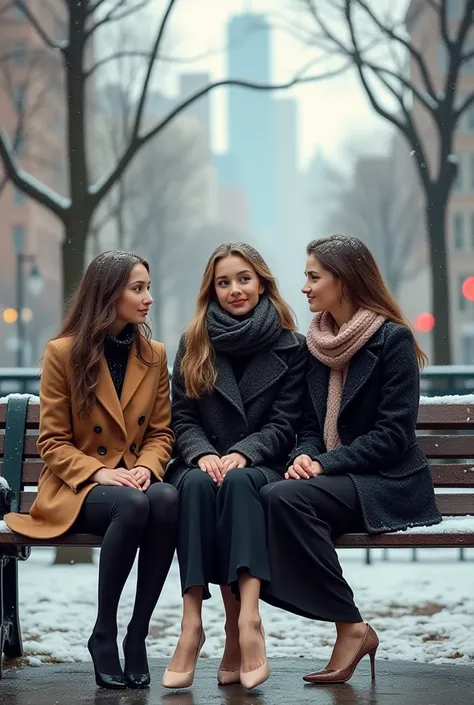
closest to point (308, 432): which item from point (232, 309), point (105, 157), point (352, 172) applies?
point (232, 309)

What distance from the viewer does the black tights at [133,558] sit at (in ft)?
15.3

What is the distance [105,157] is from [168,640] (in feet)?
41.5

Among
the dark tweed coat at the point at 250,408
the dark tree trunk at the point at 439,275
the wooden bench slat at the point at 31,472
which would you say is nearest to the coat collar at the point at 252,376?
the dark tweed coat at the point at 250,408

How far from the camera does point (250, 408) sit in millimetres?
5184

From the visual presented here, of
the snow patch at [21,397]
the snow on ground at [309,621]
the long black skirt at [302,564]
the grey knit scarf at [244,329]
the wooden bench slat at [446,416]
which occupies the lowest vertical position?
the snow on ground at [309,621]

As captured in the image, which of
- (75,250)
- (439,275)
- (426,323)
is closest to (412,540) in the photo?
(75,250)

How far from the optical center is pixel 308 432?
17.1ft

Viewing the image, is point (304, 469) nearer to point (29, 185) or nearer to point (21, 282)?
point (29, 185)

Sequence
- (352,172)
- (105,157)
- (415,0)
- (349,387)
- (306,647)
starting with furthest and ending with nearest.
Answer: (352,172)
(105,157)
(415,0)
(306,647)
(349,387)

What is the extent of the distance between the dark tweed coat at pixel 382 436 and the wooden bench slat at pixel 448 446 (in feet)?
1.40

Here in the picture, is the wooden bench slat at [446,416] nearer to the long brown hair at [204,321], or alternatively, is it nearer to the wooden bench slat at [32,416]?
the long brown hair at [204,321]

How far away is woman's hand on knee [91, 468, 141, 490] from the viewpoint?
191 inches

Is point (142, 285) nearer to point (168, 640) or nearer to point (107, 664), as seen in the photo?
point (107, 664)

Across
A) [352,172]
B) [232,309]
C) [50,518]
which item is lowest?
[50,518]
